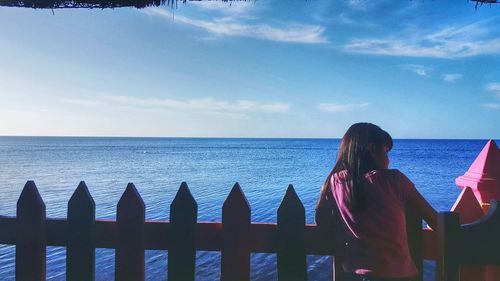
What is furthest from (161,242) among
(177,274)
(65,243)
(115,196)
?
(115,196)

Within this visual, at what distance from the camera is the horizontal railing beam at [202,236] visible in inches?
77.0

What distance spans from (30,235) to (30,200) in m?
0.21

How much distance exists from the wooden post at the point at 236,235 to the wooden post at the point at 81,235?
76 centimetres

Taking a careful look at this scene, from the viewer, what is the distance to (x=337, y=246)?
195cm

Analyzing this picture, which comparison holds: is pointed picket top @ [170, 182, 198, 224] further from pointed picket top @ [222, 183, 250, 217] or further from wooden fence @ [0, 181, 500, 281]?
pointed picket top @ [222, 183, 250, 217]

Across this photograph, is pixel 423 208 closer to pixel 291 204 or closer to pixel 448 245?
pixel 448 245

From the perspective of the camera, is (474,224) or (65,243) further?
(65,243)

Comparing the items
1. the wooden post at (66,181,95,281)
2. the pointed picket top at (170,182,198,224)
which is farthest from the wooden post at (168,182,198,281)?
the wooden post at (66,181,95,281)

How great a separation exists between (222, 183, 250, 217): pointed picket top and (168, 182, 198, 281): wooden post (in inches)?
6.9

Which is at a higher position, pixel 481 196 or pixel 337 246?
pixel 481 196

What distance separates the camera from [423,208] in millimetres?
1837

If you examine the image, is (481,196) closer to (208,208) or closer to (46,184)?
(208,208)

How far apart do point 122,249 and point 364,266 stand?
4.30 ft

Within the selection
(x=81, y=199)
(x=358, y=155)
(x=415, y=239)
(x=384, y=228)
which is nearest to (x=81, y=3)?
(x=81, y=199)
